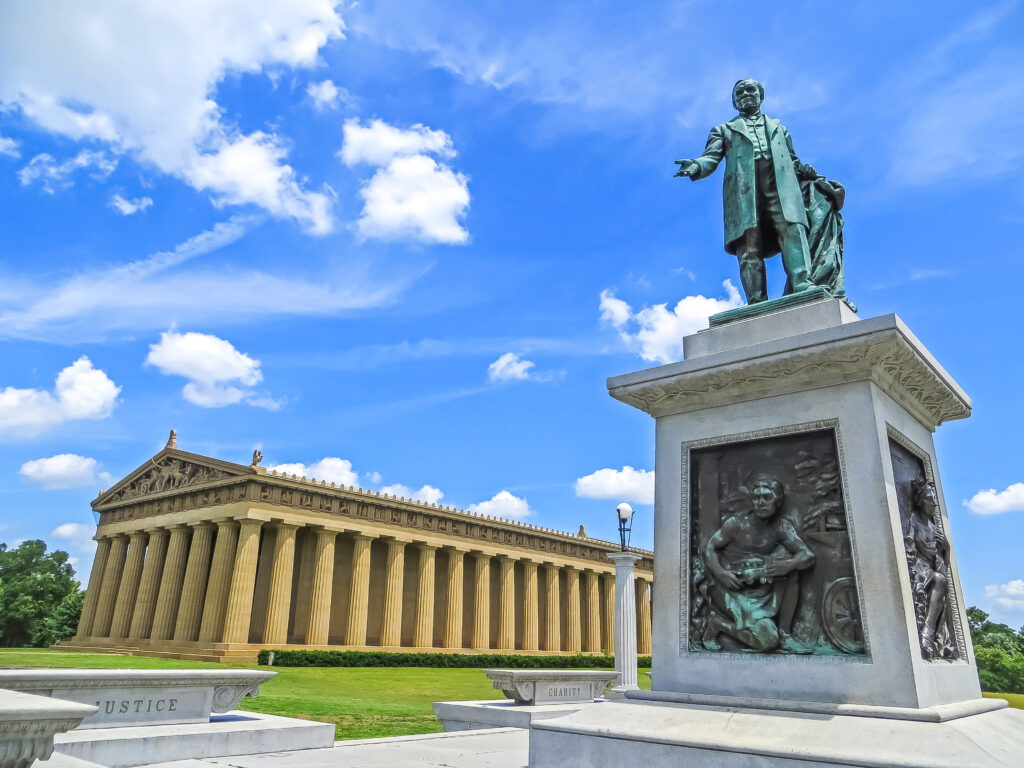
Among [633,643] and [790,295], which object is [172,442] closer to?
[633,643]

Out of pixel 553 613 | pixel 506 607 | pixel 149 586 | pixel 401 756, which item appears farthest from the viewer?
pixel 553 613

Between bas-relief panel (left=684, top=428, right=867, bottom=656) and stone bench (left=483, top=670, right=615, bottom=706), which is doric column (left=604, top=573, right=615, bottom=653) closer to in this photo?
stone bench (left=483, top=670, right=615, bottom=706)

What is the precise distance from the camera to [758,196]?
7777 millimetres

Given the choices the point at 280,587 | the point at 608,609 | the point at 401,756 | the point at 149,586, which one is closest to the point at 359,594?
the point at 280,587

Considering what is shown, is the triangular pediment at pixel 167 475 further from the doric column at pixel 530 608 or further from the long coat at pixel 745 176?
the long coat at pixel 745 176

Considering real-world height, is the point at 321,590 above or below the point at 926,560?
above

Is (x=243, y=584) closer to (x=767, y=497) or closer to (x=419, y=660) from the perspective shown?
(x=419, y=660)

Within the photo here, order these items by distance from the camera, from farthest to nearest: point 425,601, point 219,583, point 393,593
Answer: point 425,601 < point 393,593 < point 219,583

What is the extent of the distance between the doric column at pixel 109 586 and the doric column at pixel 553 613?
34.3m

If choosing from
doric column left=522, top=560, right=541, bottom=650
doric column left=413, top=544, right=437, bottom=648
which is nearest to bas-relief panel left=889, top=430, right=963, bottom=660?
doric column left=413, top=544, right=437, bottom=648

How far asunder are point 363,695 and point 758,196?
23.8 meters

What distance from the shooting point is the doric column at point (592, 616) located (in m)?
65.0

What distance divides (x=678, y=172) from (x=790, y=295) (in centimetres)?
185

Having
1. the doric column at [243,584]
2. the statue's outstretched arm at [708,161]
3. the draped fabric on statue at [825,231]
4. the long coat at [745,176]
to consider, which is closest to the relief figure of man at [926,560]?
the draped fabric on statue at [825,231]
